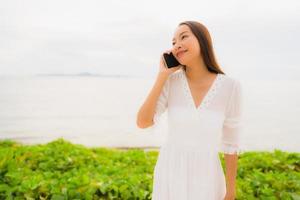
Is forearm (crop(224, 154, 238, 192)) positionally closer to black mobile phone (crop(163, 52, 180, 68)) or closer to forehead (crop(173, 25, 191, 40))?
black mobile phone (crop(163, 52, 180, 68))

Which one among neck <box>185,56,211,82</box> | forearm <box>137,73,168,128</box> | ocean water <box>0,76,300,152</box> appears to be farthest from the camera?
ocean water <box>0,76,300,152</box>

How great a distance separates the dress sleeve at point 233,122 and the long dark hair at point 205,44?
5.9 inches

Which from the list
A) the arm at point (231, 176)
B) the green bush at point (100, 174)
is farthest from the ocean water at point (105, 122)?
the arm at point (231, 176)

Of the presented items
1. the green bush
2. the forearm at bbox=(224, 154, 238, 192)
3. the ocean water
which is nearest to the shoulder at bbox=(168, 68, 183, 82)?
the forearm at bbox=(224, 154, 238, 192)

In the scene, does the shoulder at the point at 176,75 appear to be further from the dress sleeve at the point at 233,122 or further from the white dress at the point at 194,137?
the dress sleeve at the point at 233,122

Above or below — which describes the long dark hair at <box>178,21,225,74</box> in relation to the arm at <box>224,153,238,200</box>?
above

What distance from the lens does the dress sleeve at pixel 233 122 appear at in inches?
85.7

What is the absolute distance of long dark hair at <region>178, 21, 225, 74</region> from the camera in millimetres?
2164

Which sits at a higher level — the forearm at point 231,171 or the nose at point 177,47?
the nose at point 177,47

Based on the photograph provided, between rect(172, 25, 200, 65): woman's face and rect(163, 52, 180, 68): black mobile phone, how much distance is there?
0.06 feet

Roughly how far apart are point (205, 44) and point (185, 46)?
125mm

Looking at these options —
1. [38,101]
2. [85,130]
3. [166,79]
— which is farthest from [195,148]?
[38,101]

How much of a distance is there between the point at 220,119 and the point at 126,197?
5.91 feet

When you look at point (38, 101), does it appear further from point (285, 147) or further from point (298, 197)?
point (298, 197)
